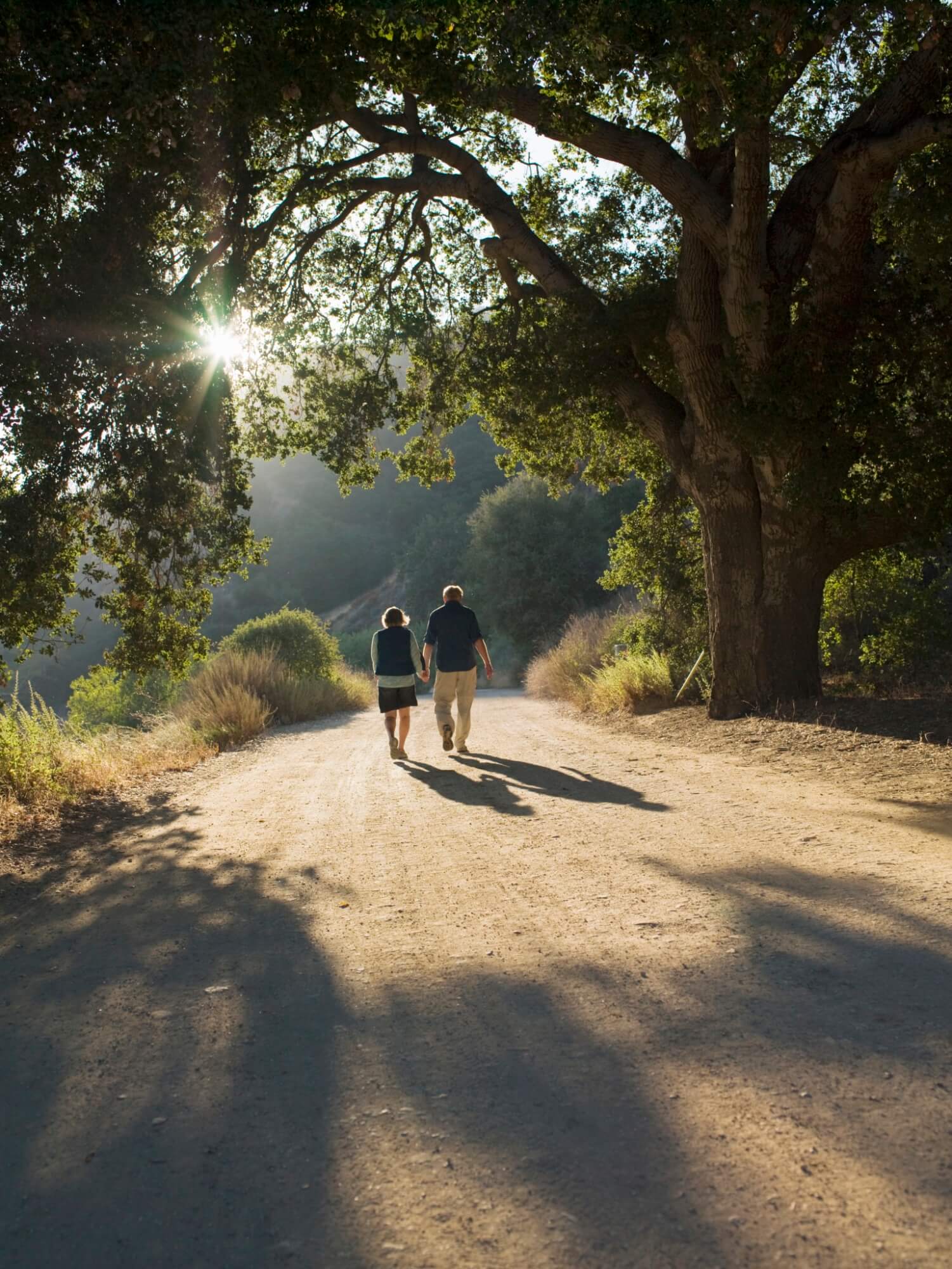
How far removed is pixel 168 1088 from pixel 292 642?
2363cm

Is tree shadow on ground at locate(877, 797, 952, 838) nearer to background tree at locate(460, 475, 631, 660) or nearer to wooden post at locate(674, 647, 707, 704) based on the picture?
wooden post at locate(674, 647, 707, 704)

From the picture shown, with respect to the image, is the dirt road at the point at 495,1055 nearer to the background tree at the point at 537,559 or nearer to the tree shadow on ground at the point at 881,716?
the tree shadow on ground at the point at 881,716

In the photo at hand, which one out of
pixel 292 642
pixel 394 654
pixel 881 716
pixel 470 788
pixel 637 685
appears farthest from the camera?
pixel 292 642

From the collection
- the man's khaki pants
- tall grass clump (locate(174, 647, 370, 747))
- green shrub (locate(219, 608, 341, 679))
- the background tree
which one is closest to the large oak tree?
the man's khaki pants

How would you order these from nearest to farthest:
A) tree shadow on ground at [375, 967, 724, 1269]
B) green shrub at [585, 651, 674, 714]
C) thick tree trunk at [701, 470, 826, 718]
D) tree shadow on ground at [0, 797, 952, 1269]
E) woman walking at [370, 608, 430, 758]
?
tree shadow on ground at [375, 967, 724, 1269] < tree shadow on ground at [0, 797, 952, 1269] < thick tree trunk at [701, 470, 826, 718] < woman walking at [370, 608, 430, 758] < green shrub at [585, 651, 674, 714]

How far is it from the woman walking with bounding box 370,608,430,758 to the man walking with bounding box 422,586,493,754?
10.4 inches

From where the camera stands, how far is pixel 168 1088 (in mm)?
3441

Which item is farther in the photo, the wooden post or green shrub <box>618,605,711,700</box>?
green shrub <box>618,605,711,700</box>

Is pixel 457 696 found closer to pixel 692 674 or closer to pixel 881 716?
pixel 692 674

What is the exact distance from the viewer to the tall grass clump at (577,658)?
23922 mm

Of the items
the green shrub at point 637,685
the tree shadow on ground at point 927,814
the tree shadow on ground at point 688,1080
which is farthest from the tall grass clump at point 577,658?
the tree shadow on ground at point 688,1080

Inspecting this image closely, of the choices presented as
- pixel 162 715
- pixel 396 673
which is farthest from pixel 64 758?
pixel 162 715

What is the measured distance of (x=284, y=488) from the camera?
76562 mm

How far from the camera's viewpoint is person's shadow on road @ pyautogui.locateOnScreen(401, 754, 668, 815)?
8.87 metres
